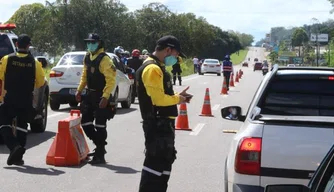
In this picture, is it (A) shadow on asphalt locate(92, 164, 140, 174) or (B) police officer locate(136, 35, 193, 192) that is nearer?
(B) police officer locate(136, 35, 193, 192)

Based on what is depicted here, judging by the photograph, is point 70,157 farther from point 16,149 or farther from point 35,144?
point 35,144

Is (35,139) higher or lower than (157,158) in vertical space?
lower

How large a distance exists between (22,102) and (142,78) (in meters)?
4.06

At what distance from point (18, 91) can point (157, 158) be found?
4094 mm

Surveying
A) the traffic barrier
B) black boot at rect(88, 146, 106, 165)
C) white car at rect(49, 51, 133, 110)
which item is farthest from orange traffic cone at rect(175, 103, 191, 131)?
the traffic barrier

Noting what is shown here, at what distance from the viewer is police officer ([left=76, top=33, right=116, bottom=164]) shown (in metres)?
9.70

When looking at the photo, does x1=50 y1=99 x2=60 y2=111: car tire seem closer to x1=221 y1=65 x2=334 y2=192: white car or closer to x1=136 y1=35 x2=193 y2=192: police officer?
x1=136 y1=35 x2=193 y2=192: police officer

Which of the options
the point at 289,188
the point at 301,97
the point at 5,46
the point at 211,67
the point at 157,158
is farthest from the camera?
the point at 211,67

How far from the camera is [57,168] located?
959cm

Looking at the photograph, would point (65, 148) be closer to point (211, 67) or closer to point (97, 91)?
point (97, 91)

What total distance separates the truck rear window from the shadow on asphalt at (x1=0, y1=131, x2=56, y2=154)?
5.87m

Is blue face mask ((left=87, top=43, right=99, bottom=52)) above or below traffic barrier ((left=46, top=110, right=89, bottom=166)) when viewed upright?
above

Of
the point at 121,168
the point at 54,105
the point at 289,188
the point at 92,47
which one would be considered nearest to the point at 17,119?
the point at 92,47

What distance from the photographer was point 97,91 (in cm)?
980
